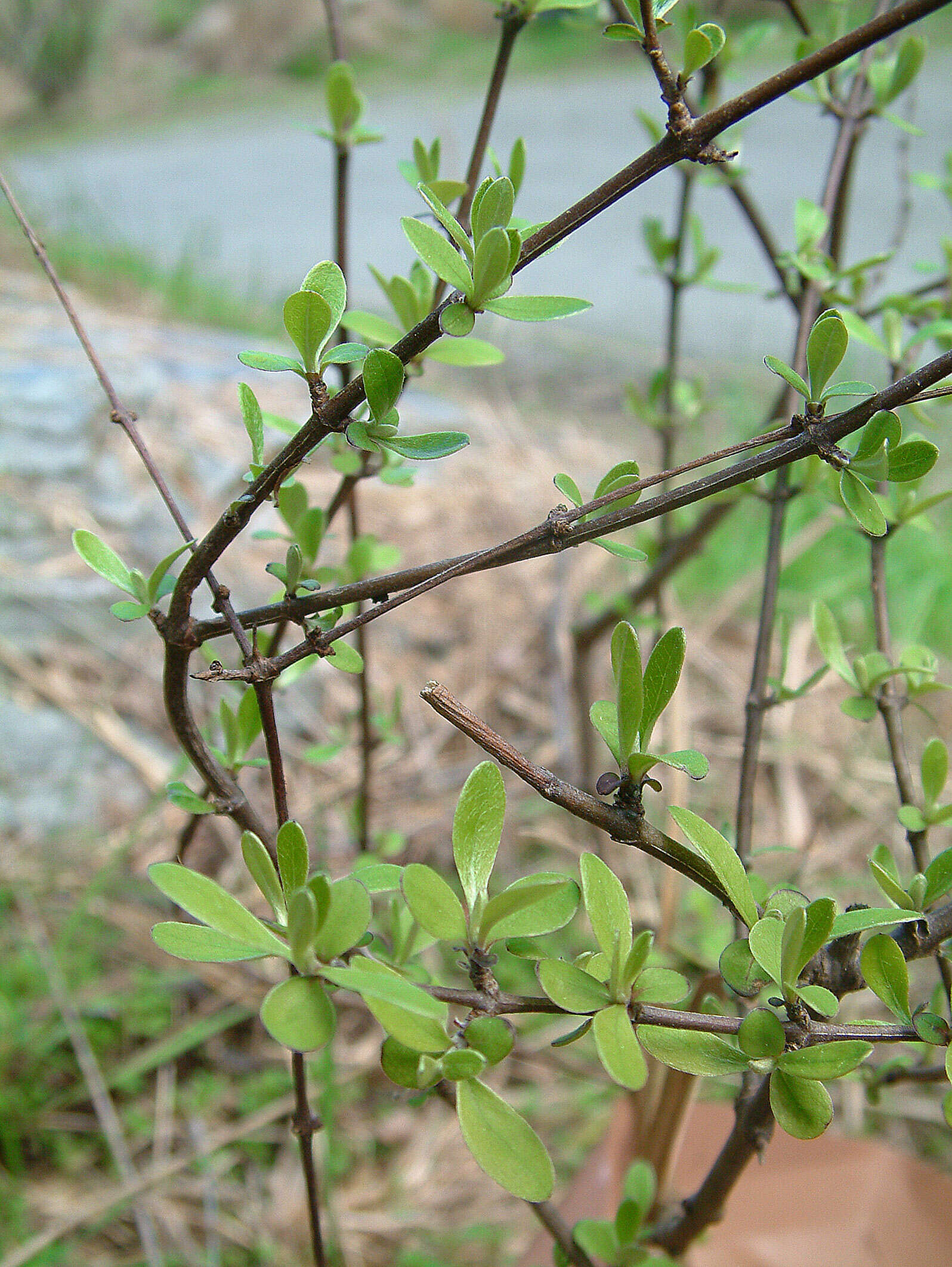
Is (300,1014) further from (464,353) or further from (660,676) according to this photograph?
(464,353)

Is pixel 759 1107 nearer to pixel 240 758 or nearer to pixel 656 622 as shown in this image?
pixel 240 758

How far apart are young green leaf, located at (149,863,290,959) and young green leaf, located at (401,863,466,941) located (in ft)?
0.10

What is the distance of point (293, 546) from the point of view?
272 mm

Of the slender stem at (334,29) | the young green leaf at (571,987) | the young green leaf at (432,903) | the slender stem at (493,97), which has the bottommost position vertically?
the young green leaf at (571,987)

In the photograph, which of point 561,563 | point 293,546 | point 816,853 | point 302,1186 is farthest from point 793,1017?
point 561,563

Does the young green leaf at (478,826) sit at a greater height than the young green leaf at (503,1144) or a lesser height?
greater

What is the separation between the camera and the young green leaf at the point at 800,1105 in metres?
0.22

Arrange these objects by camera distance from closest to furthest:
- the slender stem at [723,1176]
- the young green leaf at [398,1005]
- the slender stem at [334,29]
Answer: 1. the young green leaf at [398,1005]
2. the slender stem at [723,1176]
3. the slender stem at [334,29]

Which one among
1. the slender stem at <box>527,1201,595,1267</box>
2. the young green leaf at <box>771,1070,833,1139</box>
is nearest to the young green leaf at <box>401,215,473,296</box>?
the young green leaf at <box>771,1070,833,1139</box>

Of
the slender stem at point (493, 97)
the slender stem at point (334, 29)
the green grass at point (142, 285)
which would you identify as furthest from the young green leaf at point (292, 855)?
the green grass at point (142, 285)

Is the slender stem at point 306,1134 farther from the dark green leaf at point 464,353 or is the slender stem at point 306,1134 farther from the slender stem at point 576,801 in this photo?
the dark green leaf at point 464,353

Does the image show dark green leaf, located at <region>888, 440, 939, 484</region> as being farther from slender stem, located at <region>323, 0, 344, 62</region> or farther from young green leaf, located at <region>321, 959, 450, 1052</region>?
slender stem, located at <region>323, 0, 344, 62</region>

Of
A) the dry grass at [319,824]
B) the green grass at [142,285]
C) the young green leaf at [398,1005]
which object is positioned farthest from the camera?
the green grass at [142,285]

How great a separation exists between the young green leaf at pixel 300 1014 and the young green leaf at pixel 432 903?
28mm
